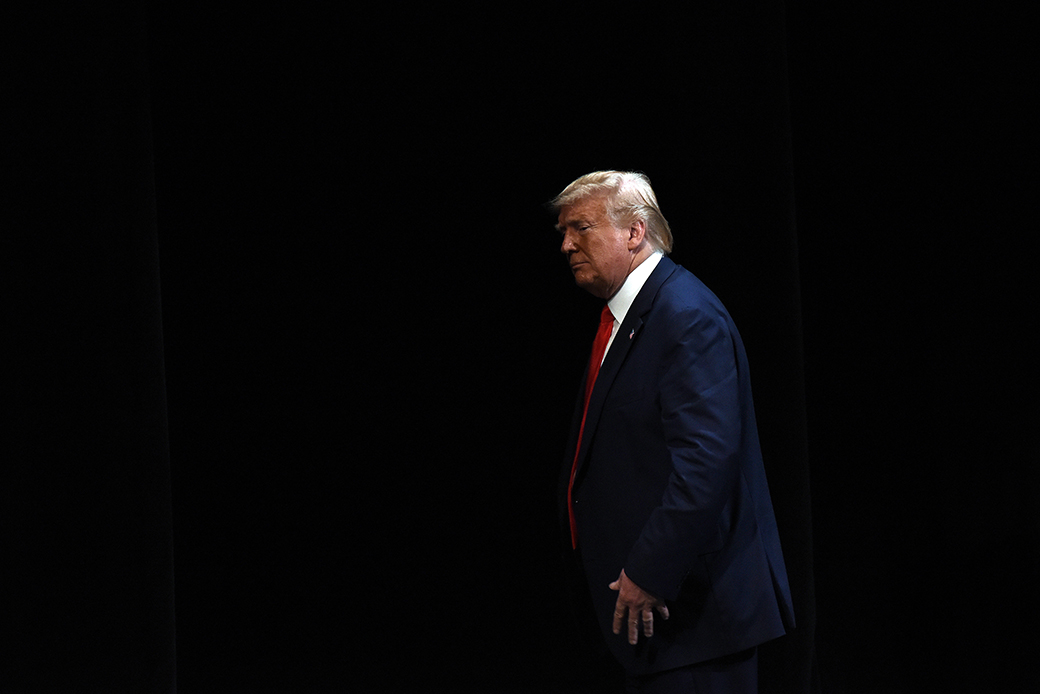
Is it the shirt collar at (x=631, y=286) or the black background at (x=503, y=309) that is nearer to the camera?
the shirt collar at (x=631, y=286)

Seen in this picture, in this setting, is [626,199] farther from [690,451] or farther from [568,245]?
[690,451]

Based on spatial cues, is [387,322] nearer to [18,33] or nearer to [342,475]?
[342,475]

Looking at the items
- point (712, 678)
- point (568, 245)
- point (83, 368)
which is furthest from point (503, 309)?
point (712, 678)

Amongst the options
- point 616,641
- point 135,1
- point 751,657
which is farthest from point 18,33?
point 751,657

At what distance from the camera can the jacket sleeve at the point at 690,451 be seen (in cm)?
132

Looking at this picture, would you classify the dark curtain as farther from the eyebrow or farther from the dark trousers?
the dark trousers

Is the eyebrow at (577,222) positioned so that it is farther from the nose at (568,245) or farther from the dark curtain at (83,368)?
the dark curtain at (83,368)

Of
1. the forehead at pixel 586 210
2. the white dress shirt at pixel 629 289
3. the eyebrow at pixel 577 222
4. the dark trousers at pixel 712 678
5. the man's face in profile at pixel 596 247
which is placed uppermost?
the forehead at pixel 586 210

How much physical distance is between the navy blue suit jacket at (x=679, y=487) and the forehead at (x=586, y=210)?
15 cm

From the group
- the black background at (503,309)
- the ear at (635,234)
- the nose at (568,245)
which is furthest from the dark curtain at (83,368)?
the ear at (635,234)

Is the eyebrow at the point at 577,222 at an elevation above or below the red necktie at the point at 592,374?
above

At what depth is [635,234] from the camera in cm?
155

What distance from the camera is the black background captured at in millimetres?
2143

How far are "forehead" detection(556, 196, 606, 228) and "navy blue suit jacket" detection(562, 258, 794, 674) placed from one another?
0.15 metres
